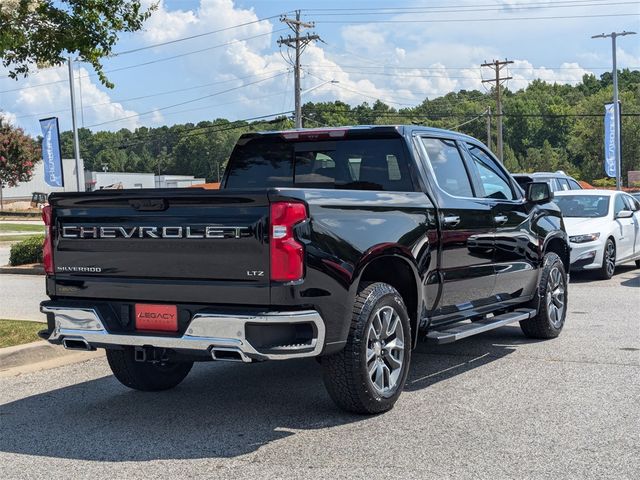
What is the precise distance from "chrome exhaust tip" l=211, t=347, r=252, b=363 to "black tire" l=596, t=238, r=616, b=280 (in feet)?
33.1

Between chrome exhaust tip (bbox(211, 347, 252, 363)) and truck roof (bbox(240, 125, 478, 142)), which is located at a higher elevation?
truck roof (bbox(240, 125, 478, 142))

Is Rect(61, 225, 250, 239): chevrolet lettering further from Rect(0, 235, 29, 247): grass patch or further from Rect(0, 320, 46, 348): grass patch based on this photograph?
Rect(0, 235, 29, 247): grass patch

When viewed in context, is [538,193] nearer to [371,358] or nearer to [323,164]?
[323,164]

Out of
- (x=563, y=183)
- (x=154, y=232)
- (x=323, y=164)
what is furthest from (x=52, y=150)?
(x=154, y=232)

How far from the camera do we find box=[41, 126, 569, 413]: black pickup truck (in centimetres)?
459

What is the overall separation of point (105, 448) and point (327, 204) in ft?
6.76

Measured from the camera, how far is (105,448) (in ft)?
15.6

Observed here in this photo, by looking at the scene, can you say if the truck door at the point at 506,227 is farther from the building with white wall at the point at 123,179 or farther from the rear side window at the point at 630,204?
the building with white wall at the point at 123,179

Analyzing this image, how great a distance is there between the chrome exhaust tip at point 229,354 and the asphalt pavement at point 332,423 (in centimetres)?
56

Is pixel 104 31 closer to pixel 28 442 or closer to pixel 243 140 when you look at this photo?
pixel 243 140

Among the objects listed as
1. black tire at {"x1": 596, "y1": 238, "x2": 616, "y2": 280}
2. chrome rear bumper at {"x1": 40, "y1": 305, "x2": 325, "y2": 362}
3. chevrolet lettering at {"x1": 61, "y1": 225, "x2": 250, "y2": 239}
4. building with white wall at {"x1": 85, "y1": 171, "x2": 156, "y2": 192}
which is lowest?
black tire at {"x1": 596, "y1": 238, "x2": 616, "y2": 280}

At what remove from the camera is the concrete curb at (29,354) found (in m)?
7.01

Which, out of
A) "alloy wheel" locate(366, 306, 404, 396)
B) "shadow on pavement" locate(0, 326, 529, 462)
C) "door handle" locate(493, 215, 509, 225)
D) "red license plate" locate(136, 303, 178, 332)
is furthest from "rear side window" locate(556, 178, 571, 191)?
"red license plate" locate(136, 303, 178, 332)

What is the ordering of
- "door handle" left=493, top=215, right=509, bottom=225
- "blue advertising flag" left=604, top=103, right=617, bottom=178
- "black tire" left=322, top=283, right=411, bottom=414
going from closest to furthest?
"black tire" left=322, top=283, right=411, bottom=414, "door handle" left=493, top=215, right=509, bottom=225, "blue advertising flag" left=604, top=103, right=617, bottom=178
